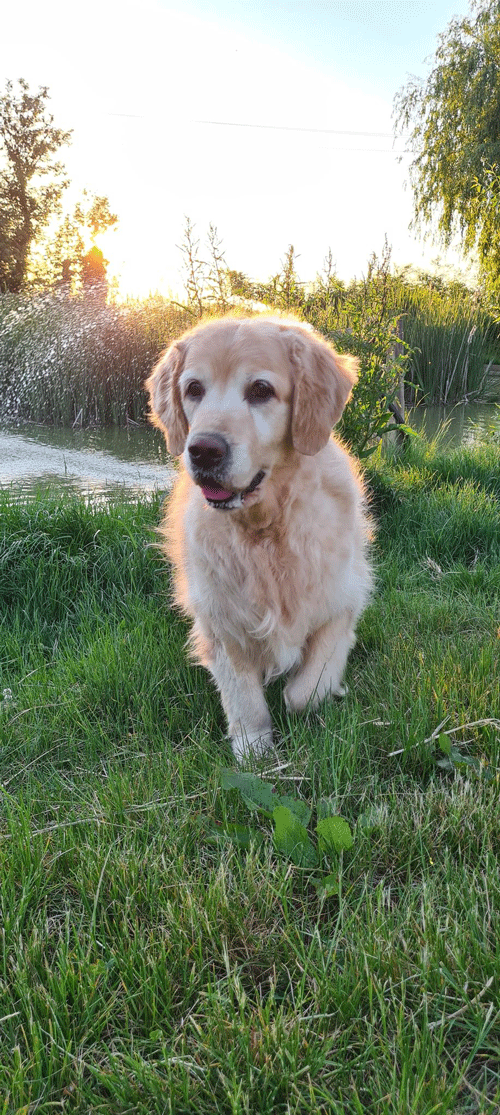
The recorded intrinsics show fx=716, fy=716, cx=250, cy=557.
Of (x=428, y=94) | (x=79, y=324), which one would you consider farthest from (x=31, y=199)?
(x=79, y=324)

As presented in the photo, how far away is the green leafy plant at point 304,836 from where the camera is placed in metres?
1.57

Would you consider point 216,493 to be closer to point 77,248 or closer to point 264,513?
point 264,513

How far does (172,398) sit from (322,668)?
1.09 metres

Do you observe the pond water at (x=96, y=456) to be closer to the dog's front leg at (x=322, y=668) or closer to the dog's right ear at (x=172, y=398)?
the dog's right ear at (x=172, y=398)

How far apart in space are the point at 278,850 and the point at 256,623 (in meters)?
0.91

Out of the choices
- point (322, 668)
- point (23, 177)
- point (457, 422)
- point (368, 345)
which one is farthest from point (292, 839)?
point (23, 177)

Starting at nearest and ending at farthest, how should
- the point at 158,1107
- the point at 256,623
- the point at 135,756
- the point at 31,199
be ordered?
1. the point at 158,1107
2. the point at 135,756
3. the point at 256,623
4. the point at 31,199

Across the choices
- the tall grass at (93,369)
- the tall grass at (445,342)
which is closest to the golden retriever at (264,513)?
the tall grass at (93,369)

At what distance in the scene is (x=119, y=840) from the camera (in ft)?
5.58

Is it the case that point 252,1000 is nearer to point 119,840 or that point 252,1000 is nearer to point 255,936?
point 255,936

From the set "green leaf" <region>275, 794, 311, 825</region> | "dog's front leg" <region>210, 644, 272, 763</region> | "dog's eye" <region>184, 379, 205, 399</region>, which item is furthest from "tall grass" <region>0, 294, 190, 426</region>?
"green leaf" <region>275, 794, 311, 825</region>

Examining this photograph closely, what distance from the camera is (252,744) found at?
7.27 ft

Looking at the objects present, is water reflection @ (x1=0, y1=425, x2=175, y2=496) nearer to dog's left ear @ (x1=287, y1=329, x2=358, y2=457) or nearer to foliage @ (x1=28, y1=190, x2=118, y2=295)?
dog's left ear @ (x1=287, y1=329, x2=358, y2=457)

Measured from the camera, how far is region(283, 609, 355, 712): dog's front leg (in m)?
2.47
